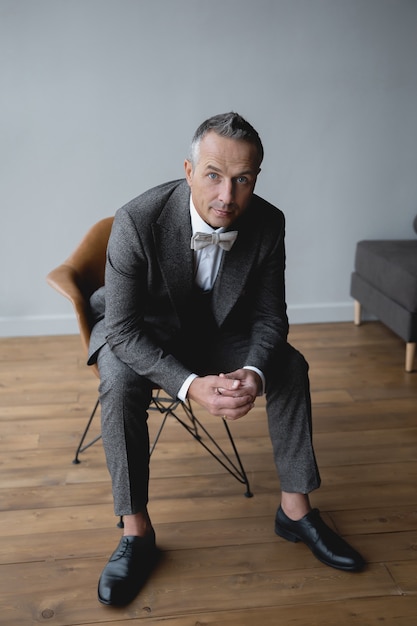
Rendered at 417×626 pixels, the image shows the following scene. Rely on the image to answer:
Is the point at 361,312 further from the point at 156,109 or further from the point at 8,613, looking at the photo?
the point at 8,613

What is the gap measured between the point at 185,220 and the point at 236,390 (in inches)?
22.1

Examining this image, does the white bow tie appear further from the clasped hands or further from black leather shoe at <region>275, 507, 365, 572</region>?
black leather shoe at <region>275, 507, 365, 572</region>

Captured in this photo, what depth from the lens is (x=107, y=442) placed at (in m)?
1.83

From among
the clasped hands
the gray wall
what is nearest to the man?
the clasped hands

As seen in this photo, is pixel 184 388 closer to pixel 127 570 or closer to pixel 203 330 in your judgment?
pixel 203 330

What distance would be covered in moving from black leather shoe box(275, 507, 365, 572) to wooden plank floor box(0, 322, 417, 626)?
0.03 meters

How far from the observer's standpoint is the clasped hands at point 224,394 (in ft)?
5.90

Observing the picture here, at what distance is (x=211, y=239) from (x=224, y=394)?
18.9 inches

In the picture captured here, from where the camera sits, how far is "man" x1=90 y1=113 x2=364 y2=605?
180 cm

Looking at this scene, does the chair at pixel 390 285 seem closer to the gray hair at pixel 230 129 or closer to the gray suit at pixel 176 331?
the gray suit at pixel 176 331

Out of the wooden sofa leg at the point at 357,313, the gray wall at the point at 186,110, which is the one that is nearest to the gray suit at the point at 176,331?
the gray wall at the point at 186,110

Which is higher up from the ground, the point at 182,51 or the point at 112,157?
the point at 182,51

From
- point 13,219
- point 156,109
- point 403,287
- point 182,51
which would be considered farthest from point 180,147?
point 403,287

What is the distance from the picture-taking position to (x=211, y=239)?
1.91m
